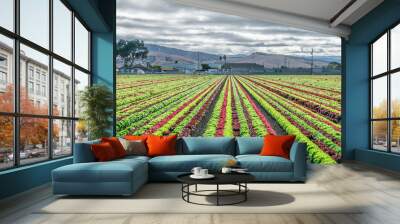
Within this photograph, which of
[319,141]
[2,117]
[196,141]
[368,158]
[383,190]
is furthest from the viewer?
[319,141]

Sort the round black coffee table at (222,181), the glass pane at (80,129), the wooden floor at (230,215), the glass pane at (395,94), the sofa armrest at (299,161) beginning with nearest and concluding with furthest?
1. the wooden floor at (230,215)
2. the round black coffee table at (222,181)
3. the sofa armrest at (299,161)
4. the glass pane at (80,129)
5. the glass pane at (395,94)

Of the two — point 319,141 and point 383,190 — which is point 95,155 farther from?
point 319,141

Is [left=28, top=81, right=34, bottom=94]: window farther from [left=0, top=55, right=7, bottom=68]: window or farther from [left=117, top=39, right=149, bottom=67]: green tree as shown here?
[left=117, top=39, right=149, bottom=67]: green tree

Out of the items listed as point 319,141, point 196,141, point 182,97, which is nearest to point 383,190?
point 196,141

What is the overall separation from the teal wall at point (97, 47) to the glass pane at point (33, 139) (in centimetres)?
15

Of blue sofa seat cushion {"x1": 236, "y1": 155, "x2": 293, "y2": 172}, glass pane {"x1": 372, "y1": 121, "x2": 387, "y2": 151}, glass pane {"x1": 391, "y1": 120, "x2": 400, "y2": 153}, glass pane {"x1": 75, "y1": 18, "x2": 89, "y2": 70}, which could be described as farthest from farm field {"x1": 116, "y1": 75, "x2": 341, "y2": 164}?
blue sofa seat cushion {"x1": 236, "y1": 155, "x2": 293, "y2": 172}

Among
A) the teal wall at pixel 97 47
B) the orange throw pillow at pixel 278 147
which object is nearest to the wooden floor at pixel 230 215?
the teal wall at pixel 97 47

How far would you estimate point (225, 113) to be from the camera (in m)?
12.2

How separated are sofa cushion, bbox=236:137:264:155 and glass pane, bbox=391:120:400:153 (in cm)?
307

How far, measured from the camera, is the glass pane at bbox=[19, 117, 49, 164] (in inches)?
234

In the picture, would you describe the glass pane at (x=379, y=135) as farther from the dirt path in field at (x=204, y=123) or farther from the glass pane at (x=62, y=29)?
the glass pane at (x=62, y=29)

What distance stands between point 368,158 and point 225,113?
4.20 metres

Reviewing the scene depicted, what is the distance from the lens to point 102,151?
6422 mm

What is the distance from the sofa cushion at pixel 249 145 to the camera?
7617 mm
